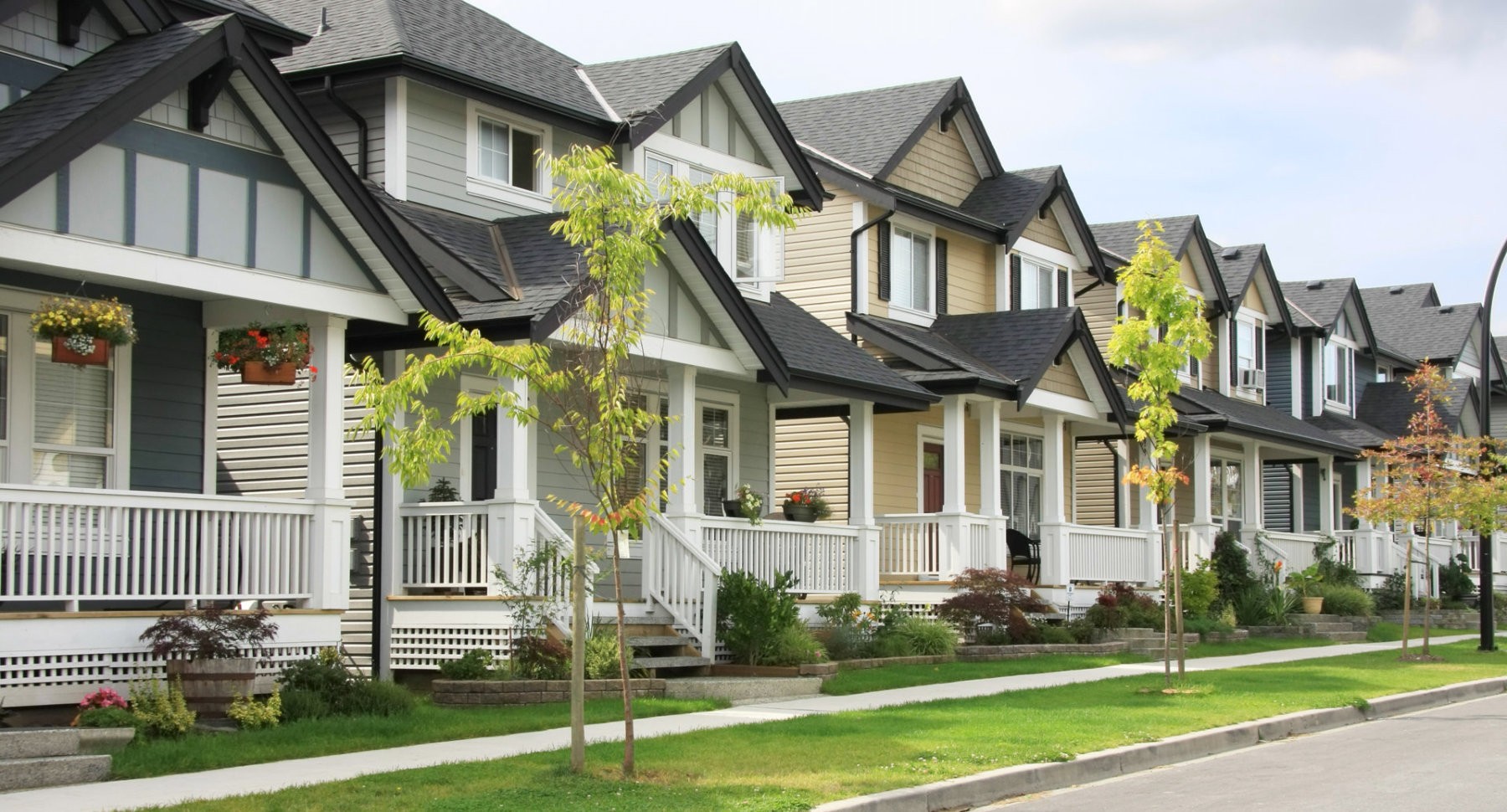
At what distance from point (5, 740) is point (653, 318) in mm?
9093

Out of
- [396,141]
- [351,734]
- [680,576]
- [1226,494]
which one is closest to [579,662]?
[351,734]

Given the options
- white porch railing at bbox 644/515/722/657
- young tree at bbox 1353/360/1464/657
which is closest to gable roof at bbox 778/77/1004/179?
young tree at bbox 1353/360/1464/657

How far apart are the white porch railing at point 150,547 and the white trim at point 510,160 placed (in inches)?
239

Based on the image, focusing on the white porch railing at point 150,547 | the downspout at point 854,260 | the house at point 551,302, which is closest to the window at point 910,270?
the downspout at point 854,260

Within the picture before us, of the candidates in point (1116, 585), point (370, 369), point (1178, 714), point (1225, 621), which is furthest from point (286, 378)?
point (1225, 621)

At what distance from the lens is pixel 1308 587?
32031 mm

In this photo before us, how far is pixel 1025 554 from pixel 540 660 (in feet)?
42.3

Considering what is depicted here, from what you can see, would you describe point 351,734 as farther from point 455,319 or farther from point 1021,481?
point 1021,481

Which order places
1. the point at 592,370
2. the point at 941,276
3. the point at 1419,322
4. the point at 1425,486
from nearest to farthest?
the point at 592,370 < the point at 1425,486 < the point at 941,276 < the point at 1419,322

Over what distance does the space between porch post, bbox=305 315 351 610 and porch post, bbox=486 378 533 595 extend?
5.65 ft

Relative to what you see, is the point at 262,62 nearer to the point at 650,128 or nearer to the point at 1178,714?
the point at 650,128

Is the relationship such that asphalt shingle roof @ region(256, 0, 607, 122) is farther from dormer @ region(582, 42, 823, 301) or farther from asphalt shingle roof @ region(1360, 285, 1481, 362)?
asphalt shingle roof @ region(1360, 285, 1481, 362)

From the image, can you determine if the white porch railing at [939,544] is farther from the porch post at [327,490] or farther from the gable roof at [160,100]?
the gable roof at [160,100]

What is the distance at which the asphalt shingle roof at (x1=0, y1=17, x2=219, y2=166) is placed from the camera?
1302 cm
